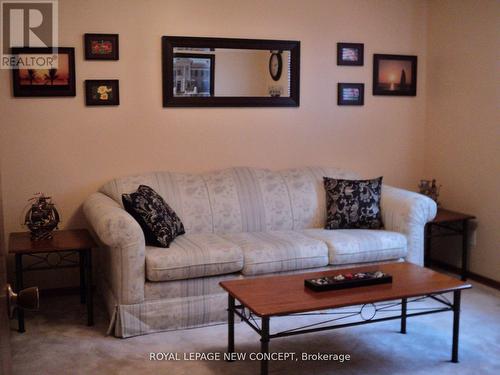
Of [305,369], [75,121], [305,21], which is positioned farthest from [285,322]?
[305,21]

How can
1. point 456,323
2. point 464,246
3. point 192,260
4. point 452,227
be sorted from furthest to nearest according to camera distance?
1. point 452,227
2. point 464,246
3. point 192,260
4. point 456,323

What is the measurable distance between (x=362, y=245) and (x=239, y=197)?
101 centimetres

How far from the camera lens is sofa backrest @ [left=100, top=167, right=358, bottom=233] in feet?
14.2

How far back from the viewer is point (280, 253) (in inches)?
154

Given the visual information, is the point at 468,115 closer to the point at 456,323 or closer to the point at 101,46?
the point at 456,323

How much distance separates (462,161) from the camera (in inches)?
196

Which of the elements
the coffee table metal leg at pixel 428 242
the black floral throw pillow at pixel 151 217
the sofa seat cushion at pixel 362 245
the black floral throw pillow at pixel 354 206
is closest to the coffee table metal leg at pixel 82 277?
the black floral throw pillow at pixel 151 217

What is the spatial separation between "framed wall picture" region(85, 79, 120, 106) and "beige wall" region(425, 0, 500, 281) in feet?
9.22

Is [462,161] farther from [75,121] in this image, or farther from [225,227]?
[75,121]

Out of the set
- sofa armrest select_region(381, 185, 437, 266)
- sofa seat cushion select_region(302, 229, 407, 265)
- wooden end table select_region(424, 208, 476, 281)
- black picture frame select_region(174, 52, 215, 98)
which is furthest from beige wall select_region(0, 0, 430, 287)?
sofa seat cushion select_region(302, 229, 407, 265)

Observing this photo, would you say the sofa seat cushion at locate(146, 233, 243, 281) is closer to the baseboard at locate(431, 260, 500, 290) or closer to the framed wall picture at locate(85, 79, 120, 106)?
the framed wall picture at locate(85, 79, 120, 106)

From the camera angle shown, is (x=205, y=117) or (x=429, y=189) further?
(x=429, y=189)

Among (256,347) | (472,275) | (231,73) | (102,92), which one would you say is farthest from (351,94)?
(256,347)

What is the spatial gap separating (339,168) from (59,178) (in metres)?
2.33
